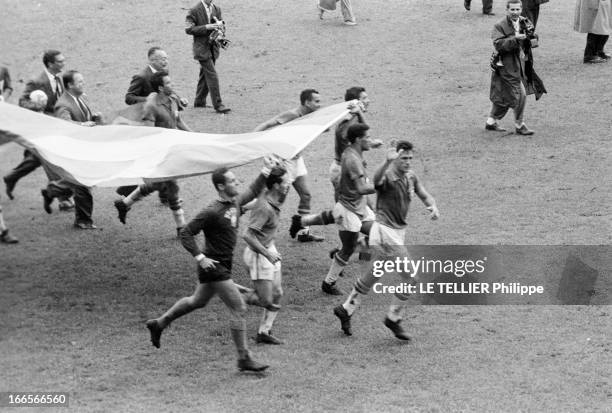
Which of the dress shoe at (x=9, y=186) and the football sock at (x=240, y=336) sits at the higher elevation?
the football sock at (x=240, y=336)

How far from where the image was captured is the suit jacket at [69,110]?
12.3 m

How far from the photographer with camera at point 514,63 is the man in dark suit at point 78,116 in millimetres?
6488

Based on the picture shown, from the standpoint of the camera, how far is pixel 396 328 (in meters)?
9.98

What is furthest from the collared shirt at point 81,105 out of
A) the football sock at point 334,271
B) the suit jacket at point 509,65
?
the suit jacket at point 509,65

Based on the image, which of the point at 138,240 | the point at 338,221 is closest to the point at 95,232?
the point at 138,240

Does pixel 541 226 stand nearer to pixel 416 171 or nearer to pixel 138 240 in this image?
pixel 416 171

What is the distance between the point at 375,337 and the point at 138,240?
3.98m

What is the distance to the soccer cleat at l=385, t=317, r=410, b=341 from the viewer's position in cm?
997

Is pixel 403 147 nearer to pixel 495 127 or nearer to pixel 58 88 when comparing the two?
pixel 58 88

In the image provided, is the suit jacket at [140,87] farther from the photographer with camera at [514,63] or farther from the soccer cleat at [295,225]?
the photographer with camera at [514,63]

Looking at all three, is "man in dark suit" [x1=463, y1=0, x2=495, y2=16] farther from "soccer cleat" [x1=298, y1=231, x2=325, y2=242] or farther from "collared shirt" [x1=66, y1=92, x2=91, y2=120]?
"collared shirt" [x1=66, y1=92, x2=91, y2=120]

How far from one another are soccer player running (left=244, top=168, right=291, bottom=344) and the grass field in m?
0.41

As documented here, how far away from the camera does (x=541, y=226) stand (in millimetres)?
12586

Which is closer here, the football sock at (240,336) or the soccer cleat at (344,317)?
the football sock at (240,336)
